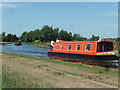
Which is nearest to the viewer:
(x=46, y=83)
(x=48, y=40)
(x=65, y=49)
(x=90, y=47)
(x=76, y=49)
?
(x=46, y=83)

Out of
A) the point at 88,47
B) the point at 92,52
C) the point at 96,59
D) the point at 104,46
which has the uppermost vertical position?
the point at 104,46

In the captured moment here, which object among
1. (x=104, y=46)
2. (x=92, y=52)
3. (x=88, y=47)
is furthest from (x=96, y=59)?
(x=88, y=47)

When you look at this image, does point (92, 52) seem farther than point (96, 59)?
Yes

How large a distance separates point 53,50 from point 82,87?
21.1m

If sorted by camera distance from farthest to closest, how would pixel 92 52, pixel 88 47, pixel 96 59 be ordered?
pixel 88 47 → pixel 92 52 → pixel 96 59

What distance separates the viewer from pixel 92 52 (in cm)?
2055

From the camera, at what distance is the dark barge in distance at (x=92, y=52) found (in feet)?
A: 62.3

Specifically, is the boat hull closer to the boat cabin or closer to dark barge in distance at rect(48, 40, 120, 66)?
dark barge in distance at rect(48, 40, 120, 66)

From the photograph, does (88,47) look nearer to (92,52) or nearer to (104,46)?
(92,52)

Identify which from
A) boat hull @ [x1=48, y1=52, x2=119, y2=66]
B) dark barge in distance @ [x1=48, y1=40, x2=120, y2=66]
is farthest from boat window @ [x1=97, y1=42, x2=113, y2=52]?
boat hull @ [x1=48, y1=52, x2=119, y2=66]

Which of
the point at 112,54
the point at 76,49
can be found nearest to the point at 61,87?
the point at 112,54

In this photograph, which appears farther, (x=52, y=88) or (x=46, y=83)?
(x=46, y=83)

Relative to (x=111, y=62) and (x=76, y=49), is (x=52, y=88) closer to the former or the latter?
(x=111, y=62)

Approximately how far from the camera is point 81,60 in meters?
21.8
